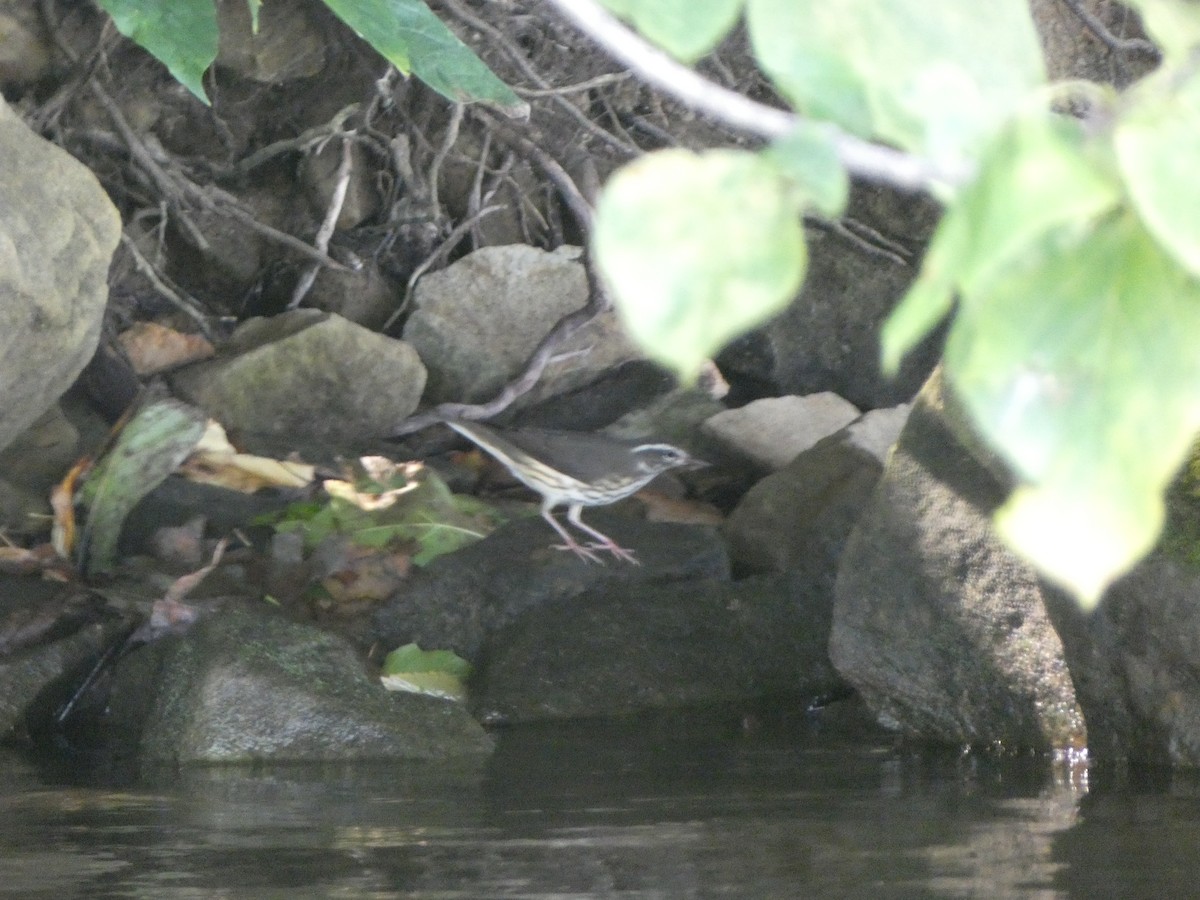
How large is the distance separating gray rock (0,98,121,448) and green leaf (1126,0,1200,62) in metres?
5.28

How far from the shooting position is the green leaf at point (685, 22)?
2.50 ft

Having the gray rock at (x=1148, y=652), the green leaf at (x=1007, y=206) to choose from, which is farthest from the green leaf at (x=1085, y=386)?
the gray rock at (x=1148, y=652)

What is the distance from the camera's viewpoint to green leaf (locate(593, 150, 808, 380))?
0.70 metres

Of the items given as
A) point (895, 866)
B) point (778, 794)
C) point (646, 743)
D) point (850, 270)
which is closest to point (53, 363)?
point (646, 743)

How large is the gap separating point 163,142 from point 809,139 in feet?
26.7

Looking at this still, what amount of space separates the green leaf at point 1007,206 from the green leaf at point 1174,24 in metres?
0.09

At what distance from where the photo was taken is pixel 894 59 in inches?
29.3

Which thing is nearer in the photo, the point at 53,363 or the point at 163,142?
the point at 53,363

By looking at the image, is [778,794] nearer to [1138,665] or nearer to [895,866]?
[895,866]

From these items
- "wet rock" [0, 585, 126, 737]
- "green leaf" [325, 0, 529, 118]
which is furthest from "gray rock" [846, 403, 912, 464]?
"green leaf" [325, 0, 529, 118]

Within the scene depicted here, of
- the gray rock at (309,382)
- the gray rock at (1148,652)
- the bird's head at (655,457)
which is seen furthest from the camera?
the gray rock at (309,382)

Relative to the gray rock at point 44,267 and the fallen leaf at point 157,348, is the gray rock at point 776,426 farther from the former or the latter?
the gray rock at point 44,267

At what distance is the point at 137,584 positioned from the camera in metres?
6.32

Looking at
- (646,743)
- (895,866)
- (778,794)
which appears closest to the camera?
(895,866)
